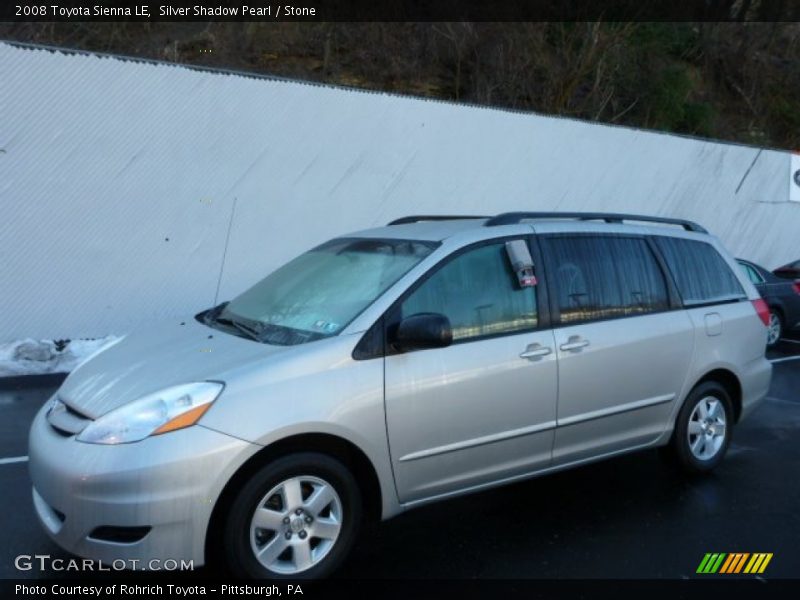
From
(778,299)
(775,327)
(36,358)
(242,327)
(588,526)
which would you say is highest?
(242,327)

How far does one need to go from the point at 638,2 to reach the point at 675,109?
2987 millimetres

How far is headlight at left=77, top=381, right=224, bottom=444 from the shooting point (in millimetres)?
3283

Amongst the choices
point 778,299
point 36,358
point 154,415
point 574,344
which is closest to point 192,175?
point 36,358

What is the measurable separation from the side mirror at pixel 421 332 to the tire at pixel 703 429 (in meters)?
2.13

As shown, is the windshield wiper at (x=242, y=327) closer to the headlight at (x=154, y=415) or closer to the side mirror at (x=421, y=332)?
the headlight at (x=154, y=415)

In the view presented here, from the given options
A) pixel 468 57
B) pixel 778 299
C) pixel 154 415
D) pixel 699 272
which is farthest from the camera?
pixel 468 57

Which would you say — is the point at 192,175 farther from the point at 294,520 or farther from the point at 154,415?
the point at 294,520

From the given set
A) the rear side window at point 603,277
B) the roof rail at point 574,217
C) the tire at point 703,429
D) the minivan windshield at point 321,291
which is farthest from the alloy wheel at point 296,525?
the tire at point 703,429

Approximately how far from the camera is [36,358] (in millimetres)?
8328

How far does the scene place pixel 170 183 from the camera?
9.85 metres

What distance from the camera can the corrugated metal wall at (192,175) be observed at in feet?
29.6

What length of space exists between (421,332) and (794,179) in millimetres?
16517

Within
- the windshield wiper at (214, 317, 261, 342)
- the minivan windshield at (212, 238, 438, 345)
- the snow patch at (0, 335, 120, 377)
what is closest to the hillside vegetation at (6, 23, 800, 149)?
the snow patch at (0, 335, 120, 377)

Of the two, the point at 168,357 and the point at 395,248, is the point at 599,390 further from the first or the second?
the point at 168,357
